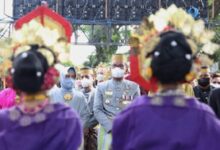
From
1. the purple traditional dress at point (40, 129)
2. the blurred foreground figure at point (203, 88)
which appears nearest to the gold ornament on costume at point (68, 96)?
the blurred foreground figure at point (203, 88)

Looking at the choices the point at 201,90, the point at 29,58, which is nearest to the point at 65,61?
the point at 29,58

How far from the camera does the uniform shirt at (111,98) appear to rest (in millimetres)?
10086

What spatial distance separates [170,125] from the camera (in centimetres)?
530

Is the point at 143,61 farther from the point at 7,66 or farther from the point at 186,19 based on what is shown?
the point at 7,66

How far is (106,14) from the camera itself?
1864cm

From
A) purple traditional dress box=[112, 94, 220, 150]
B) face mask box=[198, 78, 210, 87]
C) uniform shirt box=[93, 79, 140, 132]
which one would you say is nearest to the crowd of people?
purple traditional dress box=[112, 94, 220, 150]

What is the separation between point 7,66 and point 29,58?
36cm

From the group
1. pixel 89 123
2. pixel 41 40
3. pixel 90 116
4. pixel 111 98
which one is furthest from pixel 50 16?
pixel 89 123

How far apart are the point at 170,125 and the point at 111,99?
4.83 metres

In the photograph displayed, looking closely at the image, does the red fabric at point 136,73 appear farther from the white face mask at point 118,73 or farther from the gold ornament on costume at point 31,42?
the white face mask at point 118,73

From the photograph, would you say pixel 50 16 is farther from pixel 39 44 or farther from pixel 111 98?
pixel 111 98

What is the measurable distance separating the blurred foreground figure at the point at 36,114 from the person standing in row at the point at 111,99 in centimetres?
458

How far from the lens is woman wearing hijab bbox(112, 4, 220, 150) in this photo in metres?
5.28

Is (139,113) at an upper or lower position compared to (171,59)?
lower
